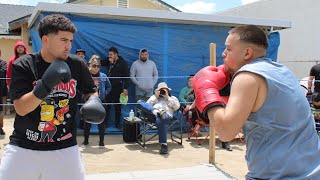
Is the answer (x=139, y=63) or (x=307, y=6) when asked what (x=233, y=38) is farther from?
(x=307, y=6)

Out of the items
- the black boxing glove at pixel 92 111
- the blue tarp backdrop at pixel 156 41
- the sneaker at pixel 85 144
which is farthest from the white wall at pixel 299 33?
the black boxing glove at pixel 92 111

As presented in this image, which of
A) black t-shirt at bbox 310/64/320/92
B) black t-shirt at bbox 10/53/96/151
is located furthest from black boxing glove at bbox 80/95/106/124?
black t-shirt at bbox 310/64/320/92

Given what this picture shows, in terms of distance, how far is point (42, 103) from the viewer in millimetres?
2246

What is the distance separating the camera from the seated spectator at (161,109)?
237 inches

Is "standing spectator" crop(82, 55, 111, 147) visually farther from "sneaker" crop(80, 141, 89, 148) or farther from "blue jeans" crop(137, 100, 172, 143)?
"sneaker" crop(80, 141, 89, 148)

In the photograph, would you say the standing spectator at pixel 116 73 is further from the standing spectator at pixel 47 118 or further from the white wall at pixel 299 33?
the white wall at pixel 299 33

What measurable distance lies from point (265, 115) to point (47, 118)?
1356mm

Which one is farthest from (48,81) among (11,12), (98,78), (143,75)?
(11,12)

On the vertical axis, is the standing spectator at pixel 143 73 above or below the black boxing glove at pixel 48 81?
below

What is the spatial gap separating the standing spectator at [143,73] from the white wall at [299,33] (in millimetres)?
5640

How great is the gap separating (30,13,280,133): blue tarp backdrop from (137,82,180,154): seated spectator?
132 centimetres

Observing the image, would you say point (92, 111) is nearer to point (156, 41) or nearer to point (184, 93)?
point (184, 93)

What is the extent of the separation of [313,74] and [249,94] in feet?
19.1

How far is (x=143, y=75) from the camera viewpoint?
7.18m
